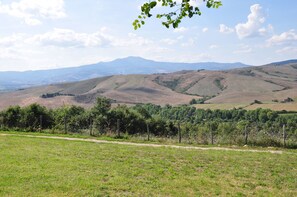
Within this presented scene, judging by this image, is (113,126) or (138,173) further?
(113,126)

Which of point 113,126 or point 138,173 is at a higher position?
point 138,173

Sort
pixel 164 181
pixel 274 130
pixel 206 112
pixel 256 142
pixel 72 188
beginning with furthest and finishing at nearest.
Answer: pixel 206 112
pixel 274 130
pixel 256 142
pixel 164 181
pixel 72 188

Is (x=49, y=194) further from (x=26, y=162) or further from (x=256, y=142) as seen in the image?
(x=256, y=142)

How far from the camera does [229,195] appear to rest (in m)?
10.9

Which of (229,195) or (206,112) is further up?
(229,195)

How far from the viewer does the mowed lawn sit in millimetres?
10805

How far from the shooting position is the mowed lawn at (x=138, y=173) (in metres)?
10.8

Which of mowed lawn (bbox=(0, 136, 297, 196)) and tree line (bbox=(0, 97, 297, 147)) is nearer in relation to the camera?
mowed lawn (bbox=(0, 136, 297, 196))

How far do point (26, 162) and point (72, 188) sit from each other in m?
4.44

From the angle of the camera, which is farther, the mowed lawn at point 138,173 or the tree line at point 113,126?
the tree line at point 113,126

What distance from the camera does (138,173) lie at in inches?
520

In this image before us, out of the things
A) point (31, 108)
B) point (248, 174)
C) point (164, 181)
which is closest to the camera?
point (164, 181)

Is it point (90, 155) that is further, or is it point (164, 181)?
point (90, 155)

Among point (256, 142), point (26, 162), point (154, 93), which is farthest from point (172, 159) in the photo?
point (154, 93)
